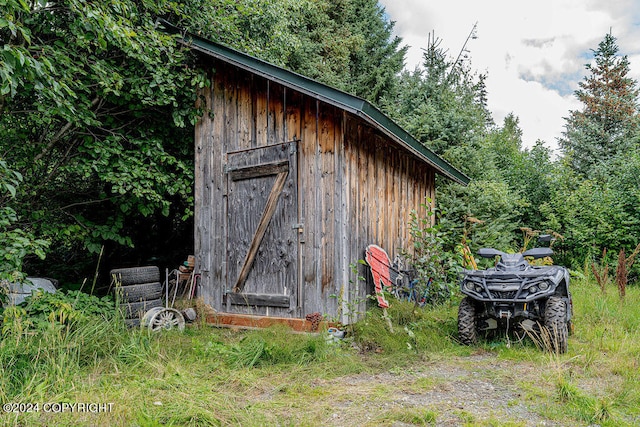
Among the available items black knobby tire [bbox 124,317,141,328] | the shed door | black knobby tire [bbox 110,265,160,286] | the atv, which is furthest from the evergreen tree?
black knobby tire [bbox 124,317,141,328]

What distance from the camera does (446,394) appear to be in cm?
331

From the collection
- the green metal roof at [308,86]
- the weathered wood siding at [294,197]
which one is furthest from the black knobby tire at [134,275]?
the green metal roof at [308,86]

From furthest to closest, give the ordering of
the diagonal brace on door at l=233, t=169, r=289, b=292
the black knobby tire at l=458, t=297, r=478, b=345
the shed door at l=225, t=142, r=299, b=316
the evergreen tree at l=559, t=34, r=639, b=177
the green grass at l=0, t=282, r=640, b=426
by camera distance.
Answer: the evergreen tree at l=559, t=34, r=639, b=177 → the diagonal brace on door at l=233, t=169, r=289, b=292 → the shed door at l=225, t=142, r=299, b=316 → the black knobby tire at l=458, t=297, r=478, b=345 → the green grass at l=0, t=282, r=640, b=426

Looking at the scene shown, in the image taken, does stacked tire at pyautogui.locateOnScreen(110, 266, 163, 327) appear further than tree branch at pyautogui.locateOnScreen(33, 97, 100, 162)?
No

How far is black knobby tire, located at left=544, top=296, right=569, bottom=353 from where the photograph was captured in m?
4.19

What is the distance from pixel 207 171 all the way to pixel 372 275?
280cm

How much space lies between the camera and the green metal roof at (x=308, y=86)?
474 cm

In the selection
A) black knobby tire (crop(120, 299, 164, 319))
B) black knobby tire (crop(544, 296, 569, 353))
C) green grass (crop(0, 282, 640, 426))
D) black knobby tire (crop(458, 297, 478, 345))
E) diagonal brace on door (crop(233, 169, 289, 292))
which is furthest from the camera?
diagonal brace on door (crop(233, 169, 289, 292))

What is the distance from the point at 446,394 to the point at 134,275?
12.6 feet

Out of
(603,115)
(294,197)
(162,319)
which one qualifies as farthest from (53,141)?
(603,115)

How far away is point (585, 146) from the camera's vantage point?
55.2ft

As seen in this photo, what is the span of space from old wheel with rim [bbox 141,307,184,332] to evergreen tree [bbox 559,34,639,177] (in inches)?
569

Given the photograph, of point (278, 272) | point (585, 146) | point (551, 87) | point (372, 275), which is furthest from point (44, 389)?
point (551, 87)

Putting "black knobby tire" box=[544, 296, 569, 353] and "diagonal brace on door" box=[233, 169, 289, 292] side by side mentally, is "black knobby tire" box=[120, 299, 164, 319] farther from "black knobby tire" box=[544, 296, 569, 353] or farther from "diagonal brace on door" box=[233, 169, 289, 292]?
"black knobby tire" box=[544, 296, 569, 353]
